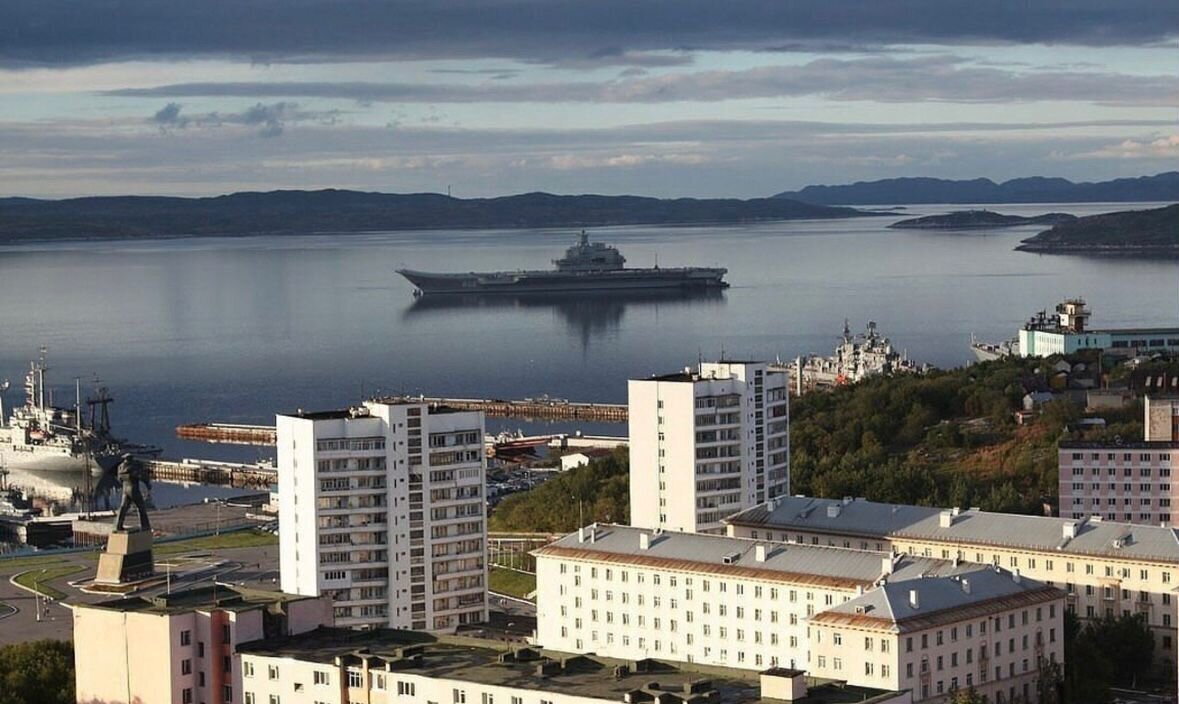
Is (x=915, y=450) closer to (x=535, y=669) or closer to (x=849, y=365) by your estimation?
(x=849, y=365)

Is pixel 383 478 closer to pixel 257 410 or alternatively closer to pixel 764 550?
pixel 764 550

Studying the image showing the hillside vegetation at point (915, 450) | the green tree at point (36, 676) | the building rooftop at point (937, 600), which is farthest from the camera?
the hillside vegetation at point (915, 450)

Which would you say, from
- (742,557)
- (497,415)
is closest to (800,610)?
(742,557)

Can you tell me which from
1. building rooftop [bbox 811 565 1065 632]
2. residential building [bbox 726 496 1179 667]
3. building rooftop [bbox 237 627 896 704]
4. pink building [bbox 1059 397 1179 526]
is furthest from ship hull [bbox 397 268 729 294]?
building rooftop [bbox 237 627 896 704]

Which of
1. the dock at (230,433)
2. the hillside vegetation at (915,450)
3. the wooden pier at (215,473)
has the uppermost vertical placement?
the hillside vegetation at (915,450)

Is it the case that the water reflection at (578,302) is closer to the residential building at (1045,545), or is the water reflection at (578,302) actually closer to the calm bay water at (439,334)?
the calm bay water at (439,334)

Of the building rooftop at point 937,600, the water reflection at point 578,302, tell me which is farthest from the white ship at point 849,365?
the building rooftop at point 937,600

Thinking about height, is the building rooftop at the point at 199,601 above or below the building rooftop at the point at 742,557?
above

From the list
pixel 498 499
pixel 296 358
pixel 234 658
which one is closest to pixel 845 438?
pixel 498 499
